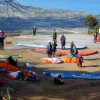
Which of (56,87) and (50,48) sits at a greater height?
(50,48)

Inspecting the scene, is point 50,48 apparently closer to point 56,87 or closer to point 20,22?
point 56,87

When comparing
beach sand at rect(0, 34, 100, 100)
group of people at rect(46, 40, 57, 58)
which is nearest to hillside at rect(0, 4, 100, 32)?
group of people at rect(46, 40, 57, 58)

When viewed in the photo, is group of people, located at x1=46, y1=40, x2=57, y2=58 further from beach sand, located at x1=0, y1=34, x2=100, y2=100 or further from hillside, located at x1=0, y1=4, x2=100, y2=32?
hillside, located at x1=0, y1=4, x2=100, y2=32

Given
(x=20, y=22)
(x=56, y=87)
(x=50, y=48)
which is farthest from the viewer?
(x=20, y=22)

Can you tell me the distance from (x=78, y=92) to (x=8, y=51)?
15.4m

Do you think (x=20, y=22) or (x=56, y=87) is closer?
(x=56, y=87)

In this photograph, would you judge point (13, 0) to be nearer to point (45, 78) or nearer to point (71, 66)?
point (45, 78)

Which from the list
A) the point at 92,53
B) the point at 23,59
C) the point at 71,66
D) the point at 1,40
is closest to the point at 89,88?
the point at 71,66

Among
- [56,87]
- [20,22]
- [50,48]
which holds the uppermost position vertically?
[50,48]

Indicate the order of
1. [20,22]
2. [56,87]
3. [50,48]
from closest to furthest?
[56,87] → [50,48] → [20,22]

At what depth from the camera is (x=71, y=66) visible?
72.3 feet

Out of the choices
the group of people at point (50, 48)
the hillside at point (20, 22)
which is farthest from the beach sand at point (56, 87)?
the hillside at point (20, 22)

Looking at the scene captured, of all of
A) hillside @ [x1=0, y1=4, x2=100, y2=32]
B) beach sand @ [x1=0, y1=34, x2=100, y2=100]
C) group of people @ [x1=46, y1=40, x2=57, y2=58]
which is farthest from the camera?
group of people @ [x1=46, y1=40, x2=57, y2=58]

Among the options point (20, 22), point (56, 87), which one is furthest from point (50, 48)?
point (20, 22)
